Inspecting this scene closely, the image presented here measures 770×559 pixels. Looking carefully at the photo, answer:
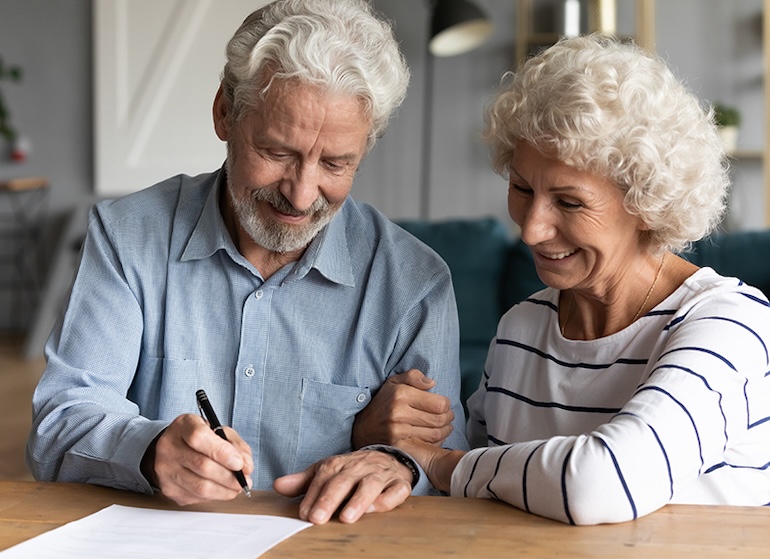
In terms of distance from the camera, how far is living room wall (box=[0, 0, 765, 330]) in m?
6.07

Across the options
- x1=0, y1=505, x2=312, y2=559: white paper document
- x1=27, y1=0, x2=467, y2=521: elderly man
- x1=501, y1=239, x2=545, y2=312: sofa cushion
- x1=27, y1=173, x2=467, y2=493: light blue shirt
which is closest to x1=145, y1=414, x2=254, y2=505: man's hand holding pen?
x1=0, y1=505, x2=312, y2=559: white paper document

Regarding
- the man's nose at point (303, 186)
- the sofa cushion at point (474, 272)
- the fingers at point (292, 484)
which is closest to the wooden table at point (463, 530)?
the fingers at point (292, 484)

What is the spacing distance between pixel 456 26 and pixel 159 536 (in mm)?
4816

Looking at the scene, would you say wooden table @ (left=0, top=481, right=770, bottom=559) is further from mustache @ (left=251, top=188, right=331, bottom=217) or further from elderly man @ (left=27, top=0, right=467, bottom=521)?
mustache @ (left=251, top=188, right=331, bottom=217)

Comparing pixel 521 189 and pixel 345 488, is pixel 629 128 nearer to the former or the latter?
pixel 521 189

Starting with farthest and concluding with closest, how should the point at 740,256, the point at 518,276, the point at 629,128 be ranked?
the point at 518,276
the point at 740,256
the point at 629,128

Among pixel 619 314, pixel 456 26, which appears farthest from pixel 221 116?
pixel 456 26

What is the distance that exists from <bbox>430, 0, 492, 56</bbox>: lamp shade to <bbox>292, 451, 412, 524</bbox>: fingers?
4.58 m

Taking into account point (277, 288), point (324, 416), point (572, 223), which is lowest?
point (324, 416)

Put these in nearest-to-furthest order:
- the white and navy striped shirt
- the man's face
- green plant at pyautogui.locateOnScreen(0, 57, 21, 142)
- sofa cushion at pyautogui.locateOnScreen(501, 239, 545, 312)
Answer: the white and navy striped shirt, the man's face, sofa cushion at pyautogui.locateOnScreen(501, 239, 545, 312), green plant at pyautogui.locateOnScreen(0, 57, 21, 142)

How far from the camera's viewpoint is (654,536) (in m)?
1.12

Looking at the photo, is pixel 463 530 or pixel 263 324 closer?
pixel 463 530

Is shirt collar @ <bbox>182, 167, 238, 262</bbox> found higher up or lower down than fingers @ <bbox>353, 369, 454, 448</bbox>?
higher up

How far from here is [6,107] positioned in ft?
21.3
